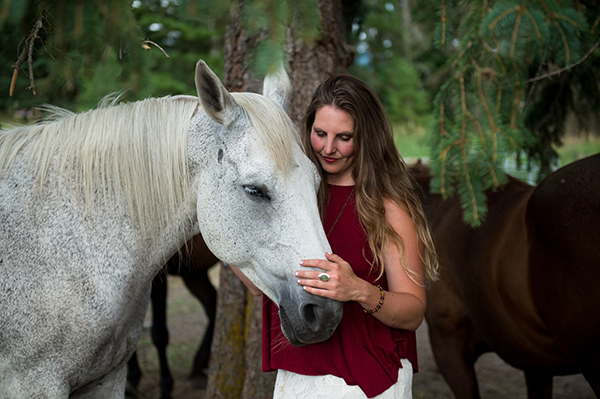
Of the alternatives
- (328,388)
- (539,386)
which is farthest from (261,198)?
(539,386)

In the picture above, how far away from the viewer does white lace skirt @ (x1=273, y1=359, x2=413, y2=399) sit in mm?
1543

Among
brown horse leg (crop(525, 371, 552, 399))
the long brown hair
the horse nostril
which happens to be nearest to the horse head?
the horse nostril

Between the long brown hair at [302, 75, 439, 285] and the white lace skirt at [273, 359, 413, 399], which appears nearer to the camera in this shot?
the white lace skirt at [273, 359, 413, 399]

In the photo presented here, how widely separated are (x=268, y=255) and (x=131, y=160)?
2.30 ft

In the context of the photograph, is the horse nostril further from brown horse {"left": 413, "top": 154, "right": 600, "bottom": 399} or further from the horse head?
brown horse {"left": 413, "top": 154, "right": 600, "bottom": 399}

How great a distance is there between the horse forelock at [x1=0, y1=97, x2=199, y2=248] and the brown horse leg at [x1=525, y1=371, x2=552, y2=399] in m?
3.12

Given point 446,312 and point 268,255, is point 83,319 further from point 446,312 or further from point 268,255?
point 446,312

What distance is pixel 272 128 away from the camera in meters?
1.63

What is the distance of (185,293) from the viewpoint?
852 centimetres

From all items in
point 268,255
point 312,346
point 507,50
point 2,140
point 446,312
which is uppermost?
point 507,50

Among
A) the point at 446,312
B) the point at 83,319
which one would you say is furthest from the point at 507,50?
the point at 446,312

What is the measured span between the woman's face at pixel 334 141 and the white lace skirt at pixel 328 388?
81 cm

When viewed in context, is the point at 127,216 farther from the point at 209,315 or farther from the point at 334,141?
the point at 209,315

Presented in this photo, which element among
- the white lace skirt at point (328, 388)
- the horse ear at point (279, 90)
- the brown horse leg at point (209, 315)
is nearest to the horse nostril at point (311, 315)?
the white lace skirt at point (328, 388)
